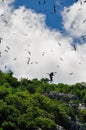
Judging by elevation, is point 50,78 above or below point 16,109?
below

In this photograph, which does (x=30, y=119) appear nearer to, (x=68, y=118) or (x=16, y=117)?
(x=16, y=117)

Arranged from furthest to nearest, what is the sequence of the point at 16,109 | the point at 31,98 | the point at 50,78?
the point at 31,98
the point at 16,109
the point at 50,78

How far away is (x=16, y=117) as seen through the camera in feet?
552

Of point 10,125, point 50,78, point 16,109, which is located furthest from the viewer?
point 16,109

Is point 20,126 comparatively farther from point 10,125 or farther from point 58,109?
point 58,109

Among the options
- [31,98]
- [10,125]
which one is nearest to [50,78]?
[10,125]

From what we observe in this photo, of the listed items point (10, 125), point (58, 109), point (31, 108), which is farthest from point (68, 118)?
point (10, 125)

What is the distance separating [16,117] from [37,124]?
6775mm

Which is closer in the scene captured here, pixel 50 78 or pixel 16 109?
pixel 50 78

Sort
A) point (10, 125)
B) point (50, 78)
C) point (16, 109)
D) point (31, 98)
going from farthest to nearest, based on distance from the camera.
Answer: point (31, 98) → point (16, 109) → point (10, 125) → point (50, 78)

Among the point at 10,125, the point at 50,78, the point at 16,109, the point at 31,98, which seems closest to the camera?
the point at 50,78

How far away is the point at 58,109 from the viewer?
192250 mm

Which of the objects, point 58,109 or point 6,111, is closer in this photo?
point 6,111

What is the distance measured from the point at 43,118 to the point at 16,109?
8992mm
